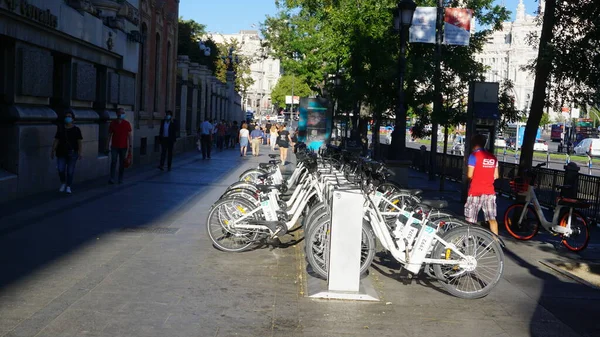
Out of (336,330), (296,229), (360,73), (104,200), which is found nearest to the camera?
(336,330)

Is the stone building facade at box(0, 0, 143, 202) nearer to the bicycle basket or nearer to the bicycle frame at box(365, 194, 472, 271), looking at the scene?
the bicycle frame at box(365, 194, 472, 271)

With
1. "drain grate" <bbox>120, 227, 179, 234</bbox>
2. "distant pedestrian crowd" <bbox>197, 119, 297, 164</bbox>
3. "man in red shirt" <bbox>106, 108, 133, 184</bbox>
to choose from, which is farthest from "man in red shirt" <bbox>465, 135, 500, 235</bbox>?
"distant pedestrian crowd" <bbox>197, 119, 297, 164</bbox>

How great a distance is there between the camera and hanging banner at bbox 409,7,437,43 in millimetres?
20797

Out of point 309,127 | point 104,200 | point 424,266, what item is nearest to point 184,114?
point 309,127

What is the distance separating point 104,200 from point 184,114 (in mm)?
24617

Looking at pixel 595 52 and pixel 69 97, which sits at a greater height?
pixel 595 52

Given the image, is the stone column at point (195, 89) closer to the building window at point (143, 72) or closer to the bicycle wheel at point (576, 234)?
the building window at point (143, 72)

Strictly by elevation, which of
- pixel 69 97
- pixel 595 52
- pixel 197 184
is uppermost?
pixel 595 52

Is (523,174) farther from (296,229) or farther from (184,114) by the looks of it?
(184,114)

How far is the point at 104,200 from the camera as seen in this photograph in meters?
15.0

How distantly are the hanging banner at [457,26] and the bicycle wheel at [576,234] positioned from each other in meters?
9.08

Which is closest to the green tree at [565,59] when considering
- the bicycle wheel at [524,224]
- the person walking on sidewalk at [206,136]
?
the bicycle wheel at [524,224]

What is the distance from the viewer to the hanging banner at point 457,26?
20.3 meters

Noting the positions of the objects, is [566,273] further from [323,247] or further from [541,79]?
[541,79]
